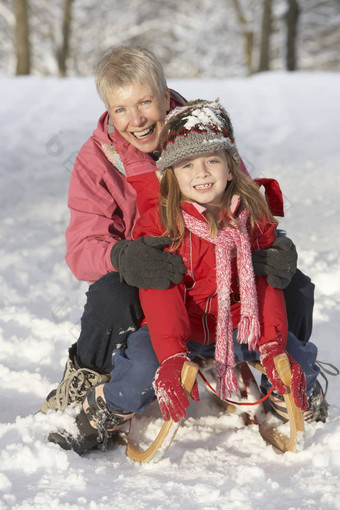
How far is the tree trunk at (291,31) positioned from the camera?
1459 centimetres

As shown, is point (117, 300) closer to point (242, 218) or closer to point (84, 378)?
point (84, 378)

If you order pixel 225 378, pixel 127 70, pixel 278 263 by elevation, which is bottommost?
pixel 225 378

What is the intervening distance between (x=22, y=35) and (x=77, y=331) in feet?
33.5

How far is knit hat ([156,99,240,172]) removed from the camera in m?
2.26

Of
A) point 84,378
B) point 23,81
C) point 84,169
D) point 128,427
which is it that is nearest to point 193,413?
point 128,427

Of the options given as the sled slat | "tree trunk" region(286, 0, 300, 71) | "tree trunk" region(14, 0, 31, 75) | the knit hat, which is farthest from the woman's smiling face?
"tree trunk" region(286, 0, 300, 71)

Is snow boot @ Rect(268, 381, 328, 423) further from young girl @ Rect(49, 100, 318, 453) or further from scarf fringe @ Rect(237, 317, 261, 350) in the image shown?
scarf fringe @ Rect(237, 317, 261, 350)

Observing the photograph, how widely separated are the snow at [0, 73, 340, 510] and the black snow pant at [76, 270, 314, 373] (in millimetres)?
256

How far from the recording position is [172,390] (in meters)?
2.12

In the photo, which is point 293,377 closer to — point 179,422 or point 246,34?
point 179,422

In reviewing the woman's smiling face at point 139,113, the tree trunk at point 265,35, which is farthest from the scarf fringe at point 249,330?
the tree trunk at point 265,35

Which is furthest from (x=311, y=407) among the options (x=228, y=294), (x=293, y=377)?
(x=228, y=294)

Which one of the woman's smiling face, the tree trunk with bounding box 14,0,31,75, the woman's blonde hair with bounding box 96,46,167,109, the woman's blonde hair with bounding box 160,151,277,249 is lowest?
the woman's blonde hair with bounding box 160,151,277,249

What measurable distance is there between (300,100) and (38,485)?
776cm
